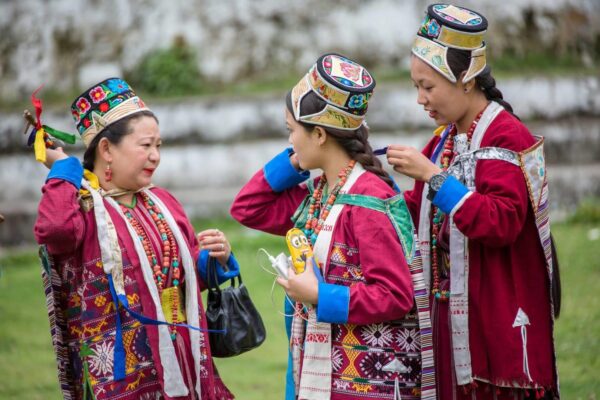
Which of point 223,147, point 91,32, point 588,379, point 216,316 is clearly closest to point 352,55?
point 223,147

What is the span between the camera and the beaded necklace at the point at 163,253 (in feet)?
13.3

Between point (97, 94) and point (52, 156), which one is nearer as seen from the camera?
point (52, 156)

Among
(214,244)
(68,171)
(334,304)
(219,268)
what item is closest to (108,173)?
(68,171)

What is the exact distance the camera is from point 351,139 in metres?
3.93

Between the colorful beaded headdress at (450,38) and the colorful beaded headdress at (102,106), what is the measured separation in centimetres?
121

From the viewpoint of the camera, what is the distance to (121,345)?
396 centimetres

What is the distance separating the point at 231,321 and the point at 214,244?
1.11 ft

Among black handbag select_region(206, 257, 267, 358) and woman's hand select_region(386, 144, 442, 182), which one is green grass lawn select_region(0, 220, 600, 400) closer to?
black handbag select_region(206, 257, 267, 358)

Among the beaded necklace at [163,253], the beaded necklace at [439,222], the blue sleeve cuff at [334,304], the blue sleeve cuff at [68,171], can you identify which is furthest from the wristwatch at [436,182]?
the blue sleeve cuff at [68,171]

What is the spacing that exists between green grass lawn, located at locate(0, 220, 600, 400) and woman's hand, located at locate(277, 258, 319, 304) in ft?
8.14

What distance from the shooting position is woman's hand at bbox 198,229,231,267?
420cm

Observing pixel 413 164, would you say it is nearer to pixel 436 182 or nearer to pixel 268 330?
pixel 436 182

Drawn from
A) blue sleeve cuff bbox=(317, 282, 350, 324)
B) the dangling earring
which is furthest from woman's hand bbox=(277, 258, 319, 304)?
the dangling earring

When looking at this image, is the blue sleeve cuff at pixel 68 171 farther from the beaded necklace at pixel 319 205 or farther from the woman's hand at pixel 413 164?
the woman's hand at pixel 413 164
